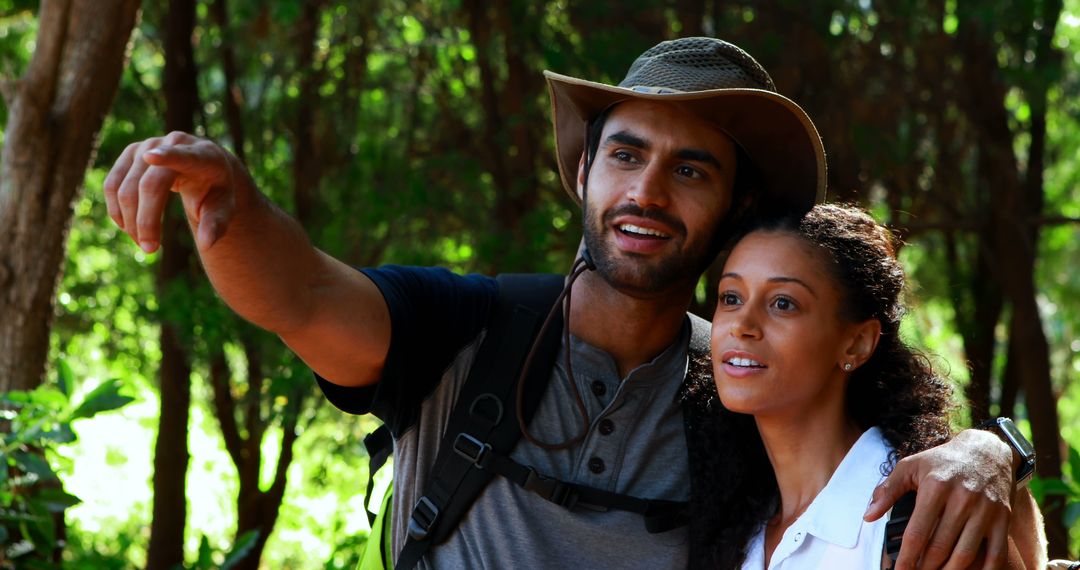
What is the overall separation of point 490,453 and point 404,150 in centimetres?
550

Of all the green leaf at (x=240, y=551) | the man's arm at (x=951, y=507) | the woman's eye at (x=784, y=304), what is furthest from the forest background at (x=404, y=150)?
the man's arm at (x=951, y=507)

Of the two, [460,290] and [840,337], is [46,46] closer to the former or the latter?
[460,290]

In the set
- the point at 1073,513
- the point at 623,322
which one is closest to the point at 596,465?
the point at 623,322

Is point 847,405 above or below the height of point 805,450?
above

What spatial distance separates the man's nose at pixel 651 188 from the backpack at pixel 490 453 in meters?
0.36

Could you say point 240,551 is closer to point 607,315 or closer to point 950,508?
point 607,315

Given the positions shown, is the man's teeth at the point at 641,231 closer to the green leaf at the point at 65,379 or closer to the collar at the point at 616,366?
the collar at the point at 616,366

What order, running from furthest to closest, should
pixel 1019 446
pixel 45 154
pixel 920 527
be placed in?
1. pixel 45 154
2. pixel 1019 446
3. pixel 920 527

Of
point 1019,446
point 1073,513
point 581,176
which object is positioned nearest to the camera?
point 1019,446

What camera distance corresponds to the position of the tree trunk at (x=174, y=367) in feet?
23.6

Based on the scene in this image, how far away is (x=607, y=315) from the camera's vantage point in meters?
2.86

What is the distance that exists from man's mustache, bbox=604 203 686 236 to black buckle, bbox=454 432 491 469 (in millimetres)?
600

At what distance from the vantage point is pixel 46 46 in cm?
478

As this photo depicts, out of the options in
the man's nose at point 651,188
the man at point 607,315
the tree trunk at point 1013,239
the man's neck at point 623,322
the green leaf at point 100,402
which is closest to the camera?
the man at point 607,315
